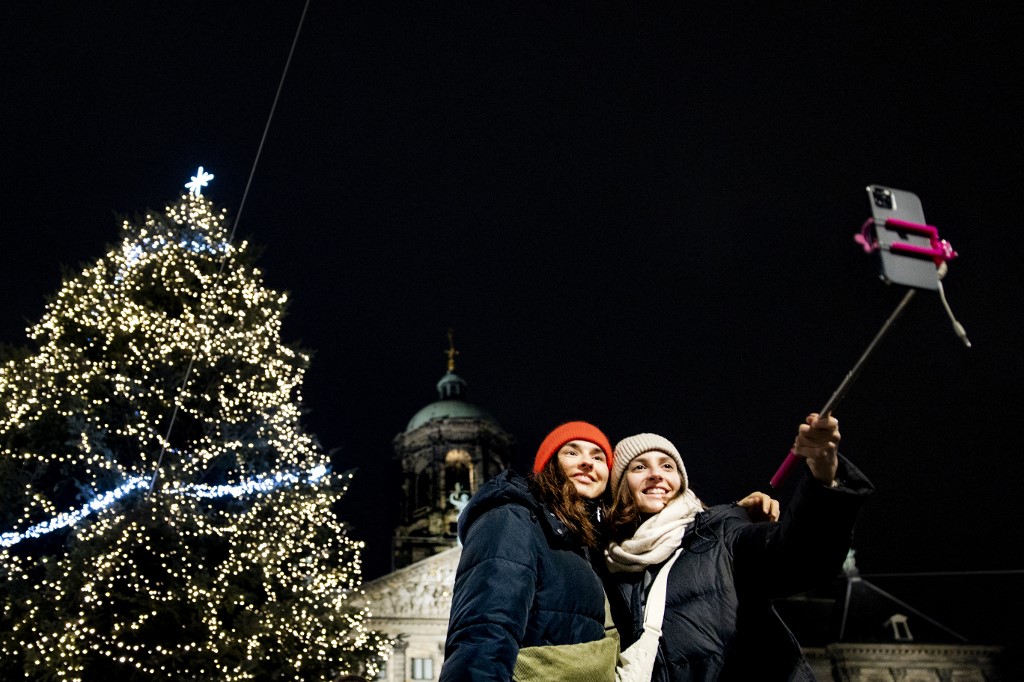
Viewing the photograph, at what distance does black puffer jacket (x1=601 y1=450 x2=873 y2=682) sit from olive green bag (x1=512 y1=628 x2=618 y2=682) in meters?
0.21

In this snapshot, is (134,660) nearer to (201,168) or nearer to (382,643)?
(382,643)

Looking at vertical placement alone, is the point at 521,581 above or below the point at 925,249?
below

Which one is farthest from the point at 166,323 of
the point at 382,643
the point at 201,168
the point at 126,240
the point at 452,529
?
the point at 452,529

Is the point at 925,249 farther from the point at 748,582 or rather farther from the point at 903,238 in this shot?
the point at 748,582

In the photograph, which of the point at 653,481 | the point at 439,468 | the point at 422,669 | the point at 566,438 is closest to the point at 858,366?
the point at 653,481

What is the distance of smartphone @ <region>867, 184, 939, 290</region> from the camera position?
192 cm

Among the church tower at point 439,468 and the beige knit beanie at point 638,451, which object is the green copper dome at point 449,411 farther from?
the beige knit beanie at point 638,451

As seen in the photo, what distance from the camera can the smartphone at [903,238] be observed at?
1922 millimetres

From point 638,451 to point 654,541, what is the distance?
1.75 feet

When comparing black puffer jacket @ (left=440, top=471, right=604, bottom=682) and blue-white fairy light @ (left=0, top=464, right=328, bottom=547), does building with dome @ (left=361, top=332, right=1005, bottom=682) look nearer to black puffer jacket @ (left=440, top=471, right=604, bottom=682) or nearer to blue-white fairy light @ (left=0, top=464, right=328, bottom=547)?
blue-white fairy light @ (left=0, top=464, right=328, bottom=547)

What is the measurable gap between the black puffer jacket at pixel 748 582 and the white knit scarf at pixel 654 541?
0.06 metres

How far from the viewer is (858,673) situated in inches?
1439

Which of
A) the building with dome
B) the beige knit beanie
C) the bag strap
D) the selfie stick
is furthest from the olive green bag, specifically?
the building with dome

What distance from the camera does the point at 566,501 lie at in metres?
2.95
